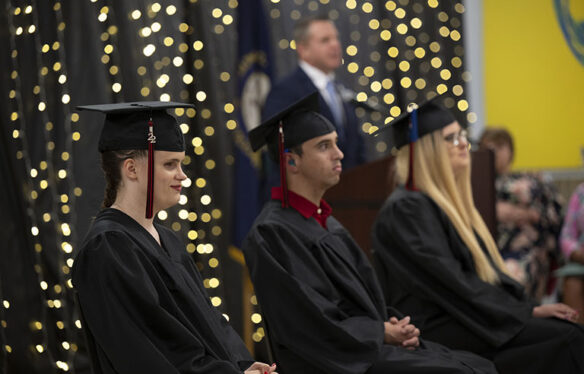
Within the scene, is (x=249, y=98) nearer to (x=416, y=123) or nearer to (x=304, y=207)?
(x=416, y=123)

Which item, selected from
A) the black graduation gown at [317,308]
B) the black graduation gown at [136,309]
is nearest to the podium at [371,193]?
the black graduation gown at [317,308]

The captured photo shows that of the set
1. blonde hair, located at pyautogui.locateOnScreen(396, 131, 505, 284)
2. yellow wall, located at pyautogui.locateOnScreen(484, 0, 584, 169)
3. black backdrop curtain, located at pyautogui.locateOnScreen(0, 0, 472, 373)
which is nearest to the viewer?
black backdrop curtain, located at pyautogui.locateOnScreen(0, 0, 472, 373)

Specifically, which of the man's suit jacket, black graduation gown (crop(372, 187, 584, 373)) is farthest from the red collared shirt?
the man's suit jacket

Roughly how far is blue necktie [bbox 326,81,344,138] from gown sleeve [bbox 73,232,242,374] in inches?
110

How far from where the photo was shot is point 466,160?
11.7 feet

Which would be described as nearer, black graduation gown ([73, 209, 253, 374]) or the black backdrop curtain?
black graduation gown ([73, 209, 253, 374])

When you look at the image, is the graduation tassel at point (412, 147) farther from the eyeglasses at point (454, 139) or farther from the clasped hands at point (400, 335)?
the clasped hands at point (400, 335)

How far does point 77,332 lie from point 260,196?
160 cm

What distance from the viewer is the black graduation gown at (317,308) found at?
271cm

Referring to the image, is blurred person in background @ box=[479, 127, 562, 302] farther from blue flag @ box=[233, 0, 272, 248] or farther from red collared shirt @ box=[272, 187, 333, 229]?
red collared shirt @ box=[272, 187, 333, 229]

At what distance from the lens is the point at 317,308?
2721 millimetres

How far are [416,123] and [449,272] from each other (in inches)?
25.8

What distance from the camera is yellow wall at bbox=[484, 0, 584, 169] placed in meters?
6.70

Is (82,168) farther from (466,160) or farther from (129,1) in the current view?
(466,160)
